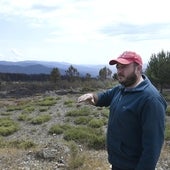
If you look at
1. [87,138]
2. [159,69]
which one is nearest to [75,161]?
[87,138]

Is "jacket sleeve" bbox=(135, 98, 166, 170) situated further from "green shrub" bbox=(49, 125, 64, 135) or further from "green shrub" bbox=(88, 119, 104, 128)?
"green shrub" bbox=(88, 119, 104, 128)

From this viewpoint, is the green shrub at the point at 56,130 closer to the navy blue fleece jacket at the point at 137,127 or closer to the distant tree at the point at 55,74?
the navy blue fleece jacket at the point at 137,127

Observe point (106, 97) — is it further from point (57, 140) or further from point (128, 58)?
point (57, 140)

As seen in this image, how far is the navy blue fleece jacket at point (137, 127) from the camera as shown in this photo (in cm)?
394

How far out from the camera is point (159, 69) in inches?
2023

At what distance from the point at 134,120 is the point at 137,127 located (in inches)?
3.2

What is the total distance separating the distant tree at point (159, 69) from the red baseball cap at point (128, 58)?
154ft

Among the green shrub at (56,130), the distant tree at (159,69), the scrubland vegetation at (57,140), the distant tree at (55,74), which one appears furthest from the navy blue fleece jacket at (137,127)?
the distant tree at (55,74)

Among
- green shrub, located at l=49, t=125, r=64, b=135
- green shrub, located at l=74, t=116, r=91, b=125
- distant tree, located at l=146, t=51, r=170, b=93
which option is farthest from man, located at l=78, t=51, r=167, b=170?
distant tree, located at l=146, t=51, r=170, b=93

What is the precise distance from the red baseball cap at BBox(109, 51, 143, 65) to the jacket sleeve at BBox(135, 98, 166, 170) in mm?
451

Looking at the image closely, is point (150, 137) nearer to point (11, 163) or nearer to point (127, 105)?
A: point (127, 105)

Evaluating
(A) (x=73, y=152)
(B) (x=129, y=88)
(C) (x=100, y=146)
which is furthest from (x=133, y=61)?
(C) (x=100, y=146)

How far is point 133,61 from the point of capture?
414 cm

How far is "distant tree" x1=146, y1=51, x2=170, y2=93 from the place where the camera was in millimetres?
50656
